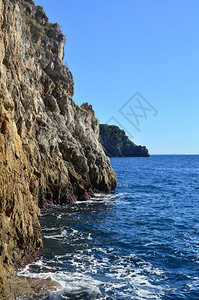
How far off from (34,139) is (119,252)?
19063mm

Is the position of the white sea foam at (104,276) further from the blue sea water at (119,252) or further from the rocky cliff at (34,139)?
the rocky cliff at (34,139)

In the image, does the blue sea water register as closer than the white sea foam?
No

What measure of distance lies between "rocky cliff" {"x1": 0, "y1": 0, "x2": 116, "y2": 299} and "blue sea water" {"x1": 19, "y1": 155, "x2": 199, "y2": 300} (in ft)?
8.59

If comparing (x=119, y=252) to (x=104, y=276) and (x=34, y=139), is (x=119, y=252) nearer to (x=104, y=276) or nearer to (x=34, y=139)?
(x=104, y=276)

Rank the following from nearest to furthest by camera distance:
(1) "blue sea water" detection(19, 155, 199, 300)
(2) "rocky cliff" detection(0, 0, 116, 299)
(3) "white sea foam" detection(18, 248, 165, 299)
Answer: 1. (3) "white sea foam" detection(18, 248, 165, 299)
2. (1) "blue sea water" detection(19, 155, 199, 300)
3. (2) "rocky cliff" detection(0, 0, 116, 299)

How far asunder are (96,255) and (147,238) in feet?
20.8

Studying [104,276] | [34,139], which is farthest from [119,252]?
[34,139]

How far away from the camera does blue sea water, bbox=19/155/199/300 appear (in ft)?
53.1

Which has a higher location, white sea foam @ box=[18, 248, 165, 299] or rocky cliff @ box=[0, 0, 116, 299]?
rocky cliff @ box=[0, 0, 116, 299]

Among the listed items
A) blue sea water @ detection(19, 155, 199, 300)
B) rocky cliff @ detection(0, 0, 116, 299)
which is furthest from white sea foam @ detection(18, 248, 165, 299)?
rocky cliff @ detection(0, 0, 116, 299)

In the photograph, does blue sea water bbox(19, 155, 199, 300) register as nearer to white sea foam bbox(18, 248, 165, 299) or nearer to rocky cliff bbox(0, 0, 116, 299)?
white sea foam bbox(18, 248, 165, 299)

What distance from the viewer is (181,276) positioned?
1798 centimetres

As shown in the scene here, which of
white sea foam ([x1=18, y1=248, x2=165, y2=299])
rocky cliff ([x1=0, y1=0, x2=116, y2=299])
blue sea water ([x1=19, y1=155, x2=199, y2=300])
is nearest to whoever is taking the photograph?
white sea foam ([x1=18, y1=248, x2=165, y2=299])

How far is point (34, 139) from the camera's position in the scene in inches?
1378
